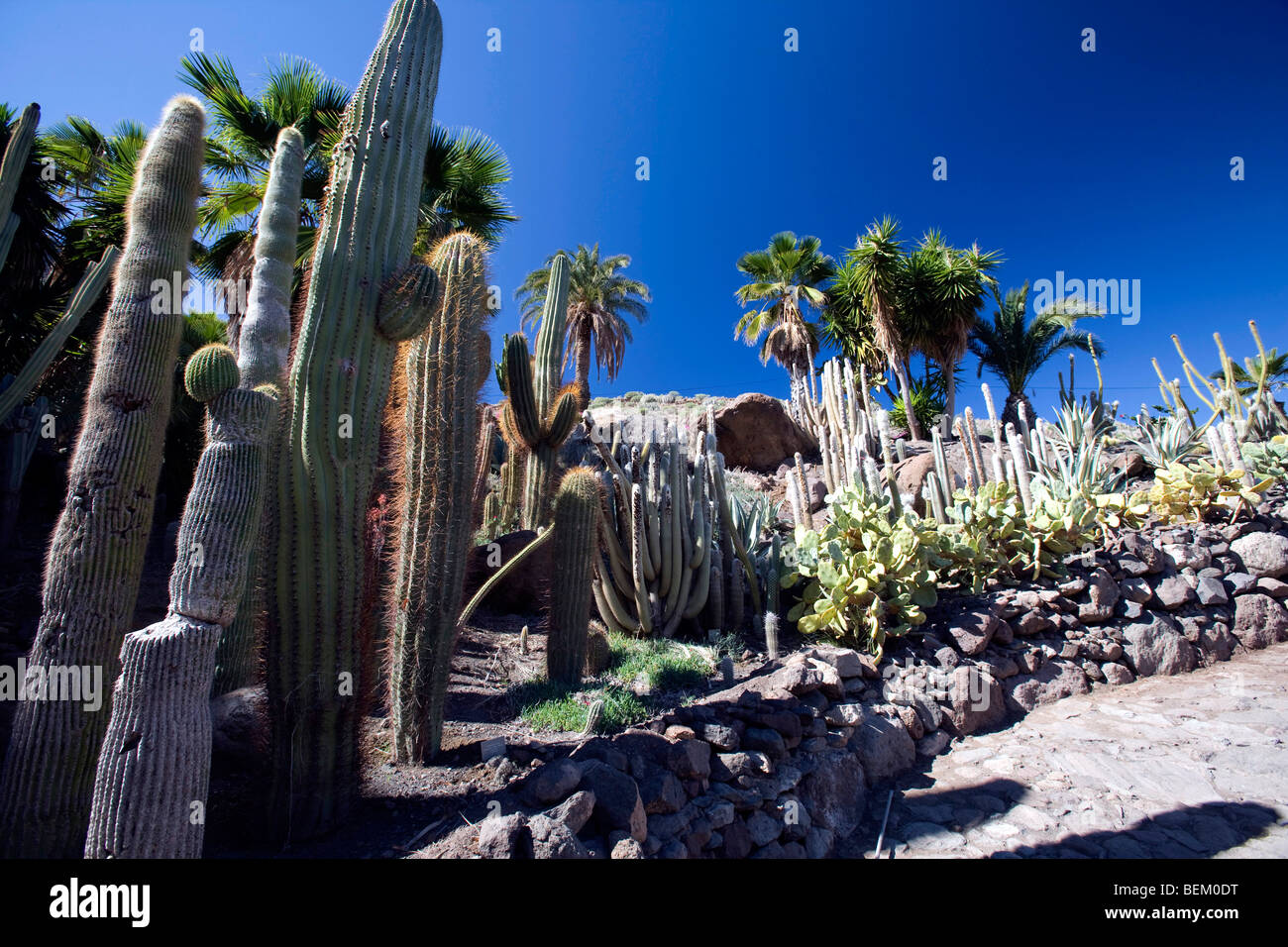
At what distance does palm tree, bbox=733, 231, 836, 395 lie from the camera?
22703mm

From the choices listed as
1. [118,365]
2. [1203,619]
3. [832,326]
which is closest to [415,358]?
[118,365]

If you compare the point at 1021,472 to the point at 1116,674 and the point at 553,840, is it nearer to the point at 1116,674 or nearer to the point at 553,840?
the point at 1116,674

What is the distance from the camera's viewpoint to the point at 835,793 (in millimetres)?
3367

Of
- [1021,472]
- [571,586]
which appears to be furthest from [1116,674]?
[571,586]

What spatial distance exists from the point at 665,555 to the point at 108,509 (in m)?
3.46

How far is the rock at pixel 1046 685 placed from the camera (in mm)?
4504

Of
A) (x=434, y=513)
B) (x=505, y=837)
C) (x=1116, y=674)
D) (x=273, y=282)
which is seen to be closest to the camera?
(x=505, y=837)

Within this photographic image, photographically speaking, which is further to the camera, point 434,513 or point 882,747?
point 882,747

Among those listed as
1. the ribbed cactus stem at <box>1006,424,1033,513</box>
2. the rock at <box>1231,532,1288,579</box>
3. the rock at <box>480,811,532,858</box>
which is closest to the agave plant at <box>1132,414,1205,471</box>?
the rock at <box>1231,532,1288,579</box>

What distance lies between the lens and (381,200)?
3020 millimetres

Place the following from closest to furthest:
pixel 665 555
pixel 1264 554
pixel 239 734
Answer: pixel 239 734
pixel 665 555
pixel 1264 554

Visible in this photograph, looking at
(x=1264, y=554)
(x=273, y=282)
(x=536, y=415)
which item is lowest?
(x=1264, y=554)

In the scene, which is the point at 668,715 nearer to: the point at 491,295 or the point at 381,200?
the point at 491,295
